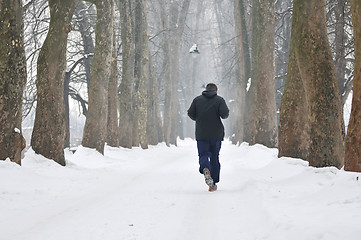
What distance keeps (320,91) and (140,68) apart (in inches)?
518

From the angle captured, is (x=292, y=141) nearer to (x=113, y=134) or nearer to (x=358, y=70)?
(x=358, y=70)

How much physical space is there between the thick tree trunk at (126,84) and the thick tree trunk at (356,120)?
40.8 ft

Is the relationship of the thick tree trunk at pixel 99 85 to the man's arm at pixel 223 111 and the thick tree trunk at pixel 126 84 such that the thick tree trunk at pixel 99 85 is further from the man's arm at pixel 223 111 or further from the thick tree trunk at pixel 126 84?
the man's arm at pixel 223 111

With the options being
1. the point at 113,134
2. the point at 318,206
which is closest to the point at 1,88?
the point at 318,206

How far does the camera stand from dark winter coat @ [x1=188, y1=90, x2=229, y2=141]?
7.64 metres

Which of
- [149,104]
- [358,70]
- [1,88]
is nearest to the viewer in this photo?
[358,70]

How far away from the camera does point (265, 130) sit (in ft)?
49.0

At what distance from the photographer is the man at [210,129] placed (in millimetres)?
7625

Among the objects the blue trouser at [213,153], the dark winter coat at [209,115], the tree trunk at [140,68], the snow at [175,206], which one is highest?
the tree trunk at [140,68]

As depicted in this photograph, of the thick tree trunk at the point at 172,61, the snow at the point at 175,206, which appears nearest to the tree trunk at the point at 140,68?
the thick tree trunk at the point at 172,61

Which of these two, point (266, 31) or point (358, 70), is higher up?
point (266, 31)

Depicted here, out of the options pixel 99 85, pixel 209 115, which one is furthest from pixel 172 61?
pixel 209 115

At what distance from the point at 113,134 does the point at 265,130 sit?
5833 mm

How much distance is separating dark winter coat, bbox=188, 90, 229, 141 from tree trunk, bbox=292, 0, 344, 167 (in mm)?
1617
